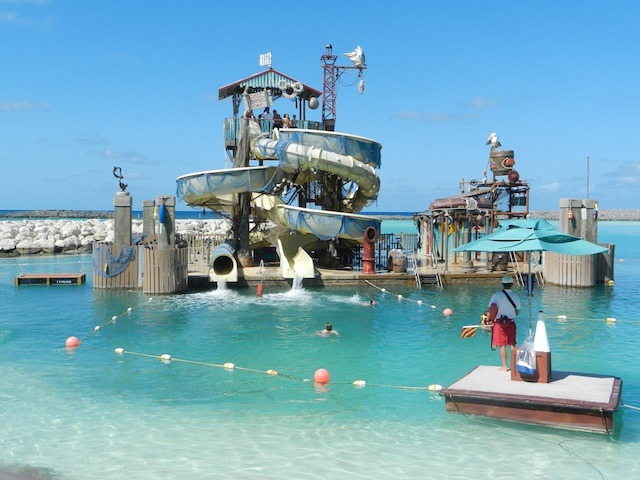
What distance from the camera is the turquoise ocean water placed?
30.0ft

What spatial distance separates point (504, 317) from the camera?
1127 centimetres

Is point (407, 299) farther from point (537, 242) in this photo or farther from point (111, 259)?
point (537, 242)

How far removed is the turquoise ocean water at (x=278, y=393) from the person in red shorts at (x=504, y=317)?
149cm

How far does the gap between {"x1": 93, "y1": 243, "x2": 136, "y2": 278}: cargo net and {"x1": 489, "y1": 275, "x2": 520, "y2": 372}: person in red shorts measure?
1771 centimetres

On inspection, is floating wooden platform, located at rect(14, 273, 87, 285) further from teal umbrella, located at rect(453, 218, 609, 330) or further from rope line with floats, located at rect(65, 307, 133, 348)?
teal umbrella, located at rect(453, 218, 609, 330)

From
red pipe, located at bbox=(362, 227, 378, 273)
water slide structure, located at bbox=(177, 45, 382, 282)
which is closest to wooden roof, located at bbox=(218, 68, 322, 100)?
water slide structure, located at bbox=(177, 45, 382, 282)

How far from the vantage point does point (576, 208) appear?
90.2 feet

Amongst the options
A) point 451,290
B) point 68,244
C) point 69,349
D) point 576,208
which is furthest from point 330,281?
point 68,244

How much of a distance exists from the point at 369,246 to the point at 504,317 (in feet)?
53.2

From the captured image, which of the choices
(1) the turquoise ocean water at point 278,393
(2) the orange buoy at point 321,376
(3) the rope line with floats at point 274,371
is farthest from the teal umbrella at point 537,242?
(2) the orange buoy at point 321,376

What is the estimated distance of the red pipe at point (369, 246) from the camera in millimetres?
27237

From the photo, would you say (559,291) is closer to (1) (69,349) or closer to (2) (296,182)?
(2) (296,182)

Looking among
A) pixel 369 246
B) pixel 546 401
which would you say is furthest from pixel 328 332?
Answer: pixel 369 246

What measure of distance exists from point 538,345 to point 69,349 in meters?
11.2
